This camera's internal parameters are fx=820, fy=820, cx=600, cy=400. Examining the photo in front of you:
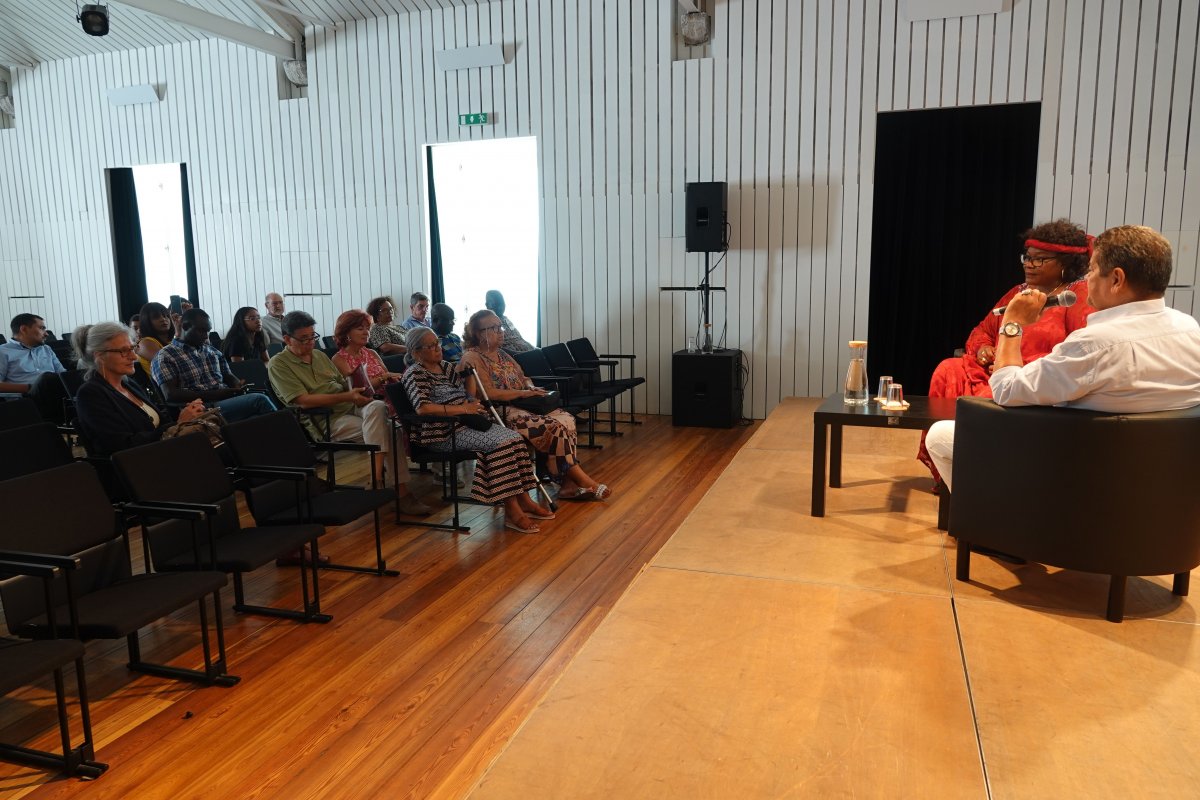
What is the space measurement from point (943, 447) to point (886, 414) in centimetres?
30

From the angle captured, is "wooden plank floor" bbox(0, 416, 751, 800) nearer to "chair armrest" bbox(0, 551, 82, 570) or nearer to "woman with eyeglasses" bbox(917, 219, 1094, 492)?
"chair armrest" bbox(0, 551, 82, 570)

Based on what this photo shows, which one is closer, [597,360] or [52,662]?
[52,662]

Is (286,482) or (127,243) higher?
(127,243)

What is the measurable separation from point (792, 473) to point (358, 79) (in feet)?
22.2

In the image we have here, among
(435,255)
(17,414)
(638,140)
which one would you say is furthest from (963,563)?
(435,255)

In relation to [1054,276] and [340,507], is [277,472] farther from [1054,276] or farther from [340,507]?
[1054,276]

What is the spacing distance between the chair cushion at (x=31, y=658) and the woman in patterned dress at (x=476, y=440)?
2.40 metres

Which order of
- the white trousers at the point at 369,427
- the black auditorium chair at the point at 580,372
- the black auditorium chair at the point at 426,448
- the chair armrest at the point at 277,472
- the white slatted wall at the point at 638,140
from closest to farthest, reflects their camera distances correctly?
1. the chair armrest at the point at 277,472
2. the black auditorium chair at the point at 426,448
3. the white trousers at the point at 369,427
4. the white slatted wall at the point at 638,140
5. the black auditorium chair at the point at 580,372

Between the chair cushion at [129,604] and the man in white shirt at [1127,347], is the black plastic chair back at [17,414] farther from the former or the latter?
the man in white shirt at [1127,347]

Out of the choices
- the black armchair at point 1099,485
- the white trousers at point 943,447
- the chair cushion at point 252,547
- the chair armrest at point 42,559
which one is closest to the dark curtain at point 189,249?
the chair cushion at point 252,547

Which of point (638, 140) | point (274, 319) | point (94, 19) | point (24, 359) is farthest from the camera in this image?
point (274, 319)

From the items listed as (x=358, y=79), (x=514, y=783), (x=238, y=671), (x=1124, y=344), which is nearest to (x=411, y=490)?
(x=238, y=671)

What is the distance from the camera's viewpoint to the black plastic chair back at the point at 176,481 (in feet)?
10.2

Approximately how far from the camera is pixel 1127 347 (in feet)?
7.50
